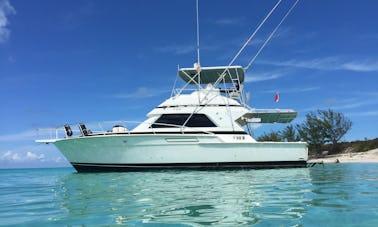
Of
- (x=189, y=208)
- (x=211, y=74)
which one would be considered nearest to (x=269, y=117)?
(x=211, y=74)

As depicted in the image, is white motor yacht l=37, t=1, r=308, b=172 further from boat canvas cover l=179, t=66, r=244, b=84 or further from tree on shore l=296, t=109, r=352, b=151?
tree on shore l=296, t=109, r=352, b=151

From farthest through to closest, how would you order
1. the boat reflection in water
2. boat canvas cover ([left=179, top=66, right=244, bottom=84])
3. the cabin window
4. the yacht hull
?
boat canvas cover ([left=179, top=66, right=244, bottom=84]) → the cabin window → the yacht hull → the boat reflection in water

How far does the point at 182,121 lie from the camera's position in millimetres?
16453

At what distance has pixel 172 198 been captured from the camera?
6.44 m

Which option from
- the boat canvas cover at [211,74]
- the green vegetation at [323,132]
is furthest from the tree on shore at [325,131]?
the boat canvas cover at [211,74]

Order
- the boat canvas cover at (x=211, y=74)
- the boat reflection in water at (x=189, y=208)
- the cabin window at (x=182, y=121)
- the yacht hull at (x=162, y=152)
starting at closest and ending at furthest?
the boat reflection in water at (x=189, y=208), the yacht hull at (x=162, y=152), the cabin window at (x=182, y=121), the boat canvas cover at (x=211, y=74)

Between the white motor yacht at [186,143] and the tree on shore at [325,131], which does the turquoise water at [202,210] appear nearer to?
the white motor yacht at [186,143]

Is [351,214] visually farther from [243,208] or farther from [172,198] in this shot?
[172,198]

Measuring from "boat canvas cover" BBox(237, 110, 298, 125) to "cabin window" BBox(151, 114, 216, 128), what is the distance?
6.22 feet

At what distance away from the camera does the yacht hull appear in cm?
1541

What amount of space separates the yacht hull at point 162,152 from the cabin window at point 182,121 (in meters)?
1.00

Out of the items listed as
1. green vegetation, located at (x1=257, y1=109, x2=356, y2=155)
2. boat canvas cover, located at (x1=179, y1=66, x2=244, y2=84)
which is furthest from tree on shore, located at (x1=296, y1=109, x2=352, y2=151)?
boat canvas cover, located at (x1=179, y1=66, x2=244, y2=84)

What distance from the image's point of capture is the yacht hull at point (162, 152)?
1541 centimetres

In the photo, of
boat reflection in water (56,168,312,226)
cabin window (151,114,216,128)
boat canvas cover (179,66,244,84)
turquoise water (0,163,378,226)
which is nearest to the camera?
turquoise water (0,163,378,226)
